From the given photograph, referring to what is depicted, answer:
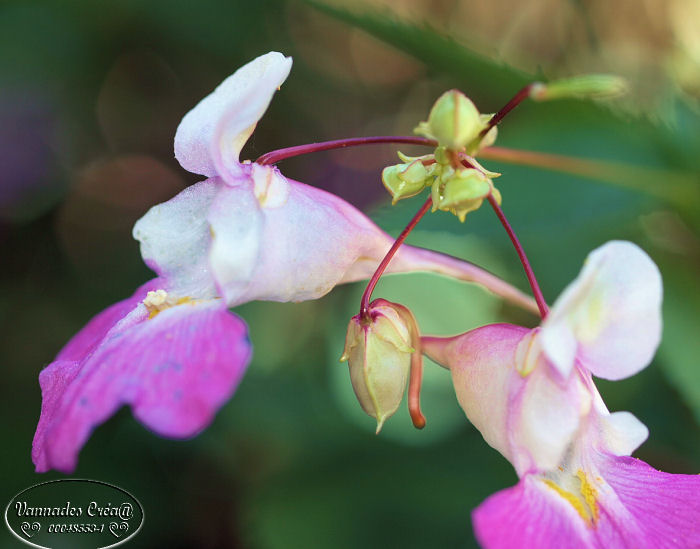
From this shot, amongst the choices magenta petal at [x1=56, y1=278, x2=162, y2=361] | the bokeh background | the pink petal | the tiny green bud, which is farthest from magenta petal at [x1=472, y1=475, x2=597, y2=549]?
the bokeh background

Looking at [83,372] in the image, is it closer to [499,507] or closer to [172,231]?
[172,231]

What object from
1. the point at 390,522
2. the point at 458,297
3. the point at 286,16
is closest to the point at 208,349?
the point at 390,522

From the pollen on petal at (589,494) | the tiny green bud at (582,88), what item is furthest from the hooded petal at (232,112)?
the pollen on petal at (589,494)

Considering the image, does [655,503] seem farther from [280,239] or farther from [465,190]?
[280,239]

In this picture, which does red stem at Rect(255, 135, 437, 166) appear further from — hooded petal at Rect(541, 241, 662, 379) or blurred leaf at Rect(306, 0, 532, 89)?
blurred leaf at Rect(306, 0, 532, 89)

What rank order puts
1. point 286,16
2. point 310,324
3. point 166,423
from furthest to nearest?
1. point 286,16
2. point 310,324
3. point 166,423

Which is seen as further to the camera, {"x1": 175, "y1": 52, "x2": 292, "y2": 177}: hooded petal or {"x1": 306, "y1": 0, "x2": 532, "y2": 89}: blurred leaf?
{"x1": 306, "y1": 0, "x2": 532, "y2": 89}: blurred leaf

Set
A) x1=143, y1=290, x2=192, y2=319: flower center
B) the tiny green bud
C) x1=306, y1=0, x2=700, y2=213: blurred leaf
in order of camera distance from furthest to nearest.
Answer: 1. x1=306, y1=0, x2=700, y2=213: blurred leaf
2. x1=143, y1=290, x2=192, y2=319: flower center
3. the tiny green bud
